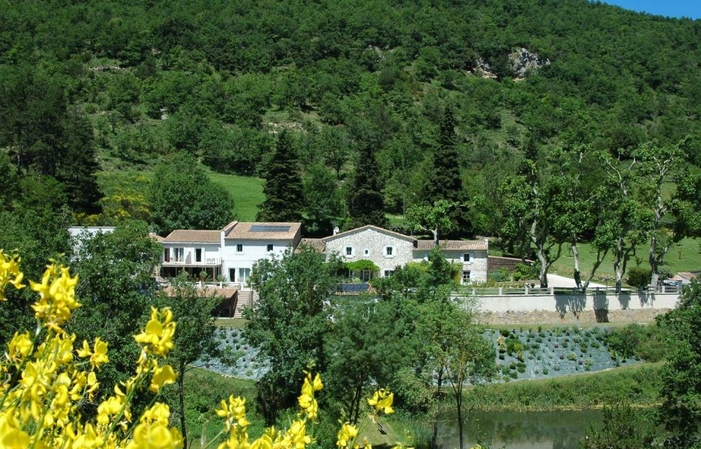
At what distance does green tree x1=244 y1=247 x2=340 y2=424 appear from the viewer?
25438mm

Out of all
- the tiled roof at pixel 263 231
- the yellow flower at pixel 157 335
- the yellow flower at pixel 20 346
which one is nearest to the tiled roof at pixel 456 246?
the tiled roof at pixel 263 231

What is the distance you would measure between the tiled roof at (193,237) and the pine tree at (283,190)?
7832mm

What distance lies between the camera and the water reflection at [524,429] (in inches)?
1079

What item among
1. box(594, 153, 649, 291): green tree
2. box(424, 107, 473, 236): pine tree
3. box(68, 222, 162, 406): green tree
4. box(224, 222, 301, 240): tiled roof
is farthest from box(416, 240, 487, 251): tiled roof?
box(68, 222, 162, 406): green tree

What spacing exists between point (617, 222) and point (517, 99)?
254 ft

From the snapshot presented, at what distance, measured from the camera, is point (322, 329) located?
25.4 meters

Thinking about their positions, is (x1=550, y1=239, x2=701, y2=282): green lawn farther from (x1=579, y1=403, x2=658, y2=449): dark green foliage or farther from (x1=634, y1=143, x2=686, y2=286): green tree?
(x1=579, y1=403, x2=658, y2=449): dark green foliage

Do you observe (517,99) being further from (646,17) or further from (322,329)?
(322,329)

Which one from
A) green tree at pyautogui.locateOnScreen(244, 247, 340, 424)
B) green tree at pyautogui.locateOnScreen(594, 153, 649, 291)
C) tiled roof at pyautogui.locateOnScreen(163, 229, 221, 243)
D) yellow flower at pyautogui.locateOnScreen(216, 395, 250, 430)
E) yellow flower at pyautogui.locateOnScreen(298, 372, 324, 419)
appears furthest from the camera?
tiled roof at pyautogui.locateOnScreen(163, 229, 221, 243)

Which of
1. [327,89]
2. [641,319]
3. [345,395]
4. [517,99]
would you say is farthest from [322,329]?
[517,99]

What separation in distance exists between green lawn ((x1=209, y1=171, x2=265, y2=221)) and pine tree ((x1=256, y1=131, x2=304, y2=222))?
4547 millimetres

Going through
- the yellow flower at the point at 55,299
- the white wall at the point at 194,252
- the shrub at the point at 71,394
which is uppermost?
the yellow flower at the point at 55,299

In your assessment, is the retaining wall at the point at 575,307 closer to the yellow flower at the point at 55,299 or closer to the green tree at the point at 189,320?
the green tree at the point at 189,320

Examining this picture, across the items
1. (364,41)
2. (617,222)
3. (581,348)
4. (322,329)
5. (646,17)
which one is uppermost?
(646,17)
